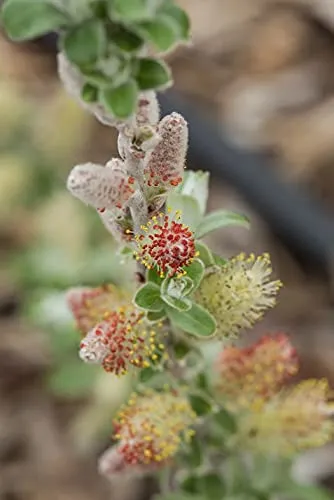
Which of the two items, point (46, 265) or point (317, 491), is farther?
point (46, 265)

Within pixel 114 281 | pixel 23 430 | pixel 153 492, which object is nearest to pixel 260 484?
pixel 114 281

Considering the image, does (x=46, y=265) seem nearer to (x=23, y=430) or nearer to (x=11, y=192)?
(x=11, y=192)

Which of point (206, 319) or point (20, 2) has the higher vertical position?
point (20, 2)

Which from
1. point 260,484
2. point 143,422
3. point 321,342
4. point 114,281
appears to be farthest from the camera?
point 321,342

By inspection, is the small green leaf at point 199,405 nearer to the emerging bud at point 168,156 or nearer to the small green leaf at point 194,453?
the small green leaf at point 194,453

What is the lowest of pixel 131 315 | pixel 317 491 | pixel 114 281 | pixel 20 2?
pixel 114 281

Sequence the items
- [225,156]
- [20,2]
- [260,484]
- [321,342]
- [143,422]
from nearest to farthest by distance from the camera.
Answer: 1. [20,2]
2. [143,422]
3. [260,484]
4. [321,342]
5. [225,156]

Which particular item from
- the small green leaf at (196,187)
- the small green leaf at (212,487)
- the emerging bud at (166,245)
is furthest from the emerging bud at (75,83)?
the small green leaf at (212,487)

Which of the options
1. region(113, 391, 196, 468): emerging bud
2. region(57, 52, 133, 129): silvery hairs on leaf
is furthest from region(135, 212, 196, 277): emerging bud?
region(113, 391, 196, 468): emerging bud
